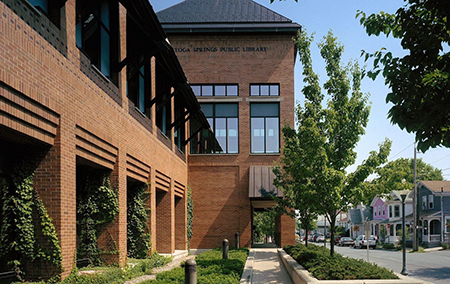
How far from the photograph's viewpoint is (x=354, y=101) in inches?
684

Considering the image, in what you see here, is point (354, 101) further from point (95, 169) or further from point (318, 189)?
point (95, 169)

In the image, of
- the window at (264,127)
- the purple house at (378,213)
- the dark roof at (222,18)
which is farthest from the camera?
the purple house at (378,213)

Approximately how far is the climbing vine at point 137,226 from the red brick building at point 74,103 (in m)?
0.48

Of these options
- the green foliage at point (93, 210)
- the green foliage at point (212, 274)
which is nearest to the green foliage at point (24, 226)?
the green foliage at point (212, 274)

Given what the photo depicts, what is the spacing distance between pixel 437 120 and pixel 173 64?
1397 centimetres

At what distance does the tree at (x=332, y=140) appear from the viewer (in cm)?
1648

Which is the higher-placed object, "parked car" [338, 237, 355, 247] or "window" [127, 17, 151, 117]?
"window" [127, 17, 151, 117]

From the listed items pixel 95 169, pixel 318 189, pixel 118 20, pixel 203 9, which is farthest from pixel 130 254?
pixel 203 9

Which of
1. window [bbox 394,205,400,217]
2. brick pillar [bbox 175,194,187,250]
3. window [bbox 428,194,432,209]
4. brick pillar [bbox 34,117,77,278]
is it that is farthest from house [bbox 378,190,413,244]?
brick pillar [bbox 34,117,77,278]

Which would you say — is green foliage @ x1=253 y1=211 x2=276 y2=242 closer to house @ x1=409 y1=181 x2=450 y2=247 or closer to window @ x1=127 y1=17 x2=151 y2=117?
house @ x1=409 y1=181 x2=450 y2=247

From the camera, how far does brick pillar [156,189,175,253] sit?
23.1m

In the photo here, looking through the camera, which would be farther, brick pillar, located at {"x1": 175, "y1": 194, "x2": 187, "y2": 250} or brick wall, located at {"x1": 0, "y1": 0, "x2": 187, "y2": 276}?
brick pillar, located at {"x1": 175, "y1": 194, "x2": 187, "y2": 250}

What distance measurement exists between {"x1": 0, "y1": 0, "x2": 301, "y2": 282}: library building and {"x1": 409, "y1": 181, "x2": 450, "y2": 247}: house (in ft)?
89.5

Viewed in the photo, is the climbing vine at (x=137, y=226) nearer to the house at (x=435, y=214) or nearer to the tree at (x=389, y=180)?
the tree at (x=389, y=180)
